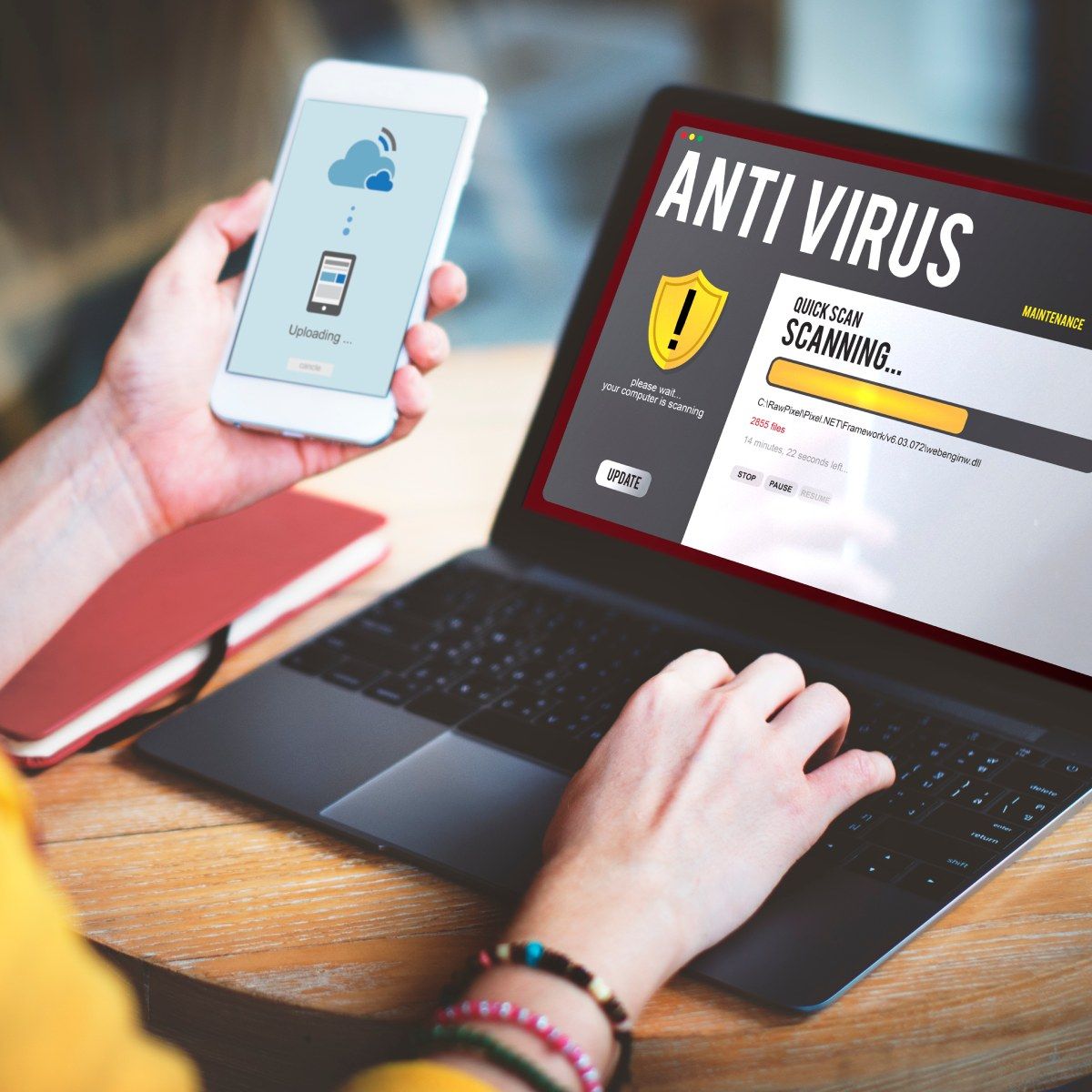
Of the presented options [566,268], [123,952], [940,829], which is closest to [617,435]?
[940,829]

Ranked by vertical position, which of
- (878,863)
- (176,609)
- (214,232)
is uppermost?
(214,232)

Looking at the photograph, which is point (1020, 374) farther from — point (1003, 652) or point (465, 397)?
point (465, 397)

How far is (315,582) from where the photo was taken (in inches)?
35.7

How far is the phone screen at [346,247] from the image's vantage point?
32.8 inches

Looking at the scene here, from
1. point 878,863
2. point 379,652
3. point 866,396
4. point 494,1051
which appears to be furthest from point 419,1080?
point 866,396

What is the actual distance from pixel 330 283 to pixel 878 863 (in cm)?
54

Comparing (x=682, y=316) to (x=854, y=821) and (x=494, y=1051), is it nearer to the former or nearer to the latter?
(x=854, y=821)

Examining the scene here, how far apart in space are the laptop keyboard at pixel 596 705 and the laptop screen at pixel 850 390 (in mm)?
63

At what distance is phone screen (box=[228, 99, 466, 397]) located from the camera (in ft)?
2.73

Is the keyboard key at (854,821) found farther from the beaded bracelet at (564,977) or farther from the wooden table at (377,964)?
the beaded bracelet at (564,977)

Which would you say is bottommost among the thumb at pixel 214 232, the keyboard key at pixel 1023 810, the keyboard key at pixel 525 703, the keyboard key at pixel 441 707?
the keyboard key at pixel 441 707

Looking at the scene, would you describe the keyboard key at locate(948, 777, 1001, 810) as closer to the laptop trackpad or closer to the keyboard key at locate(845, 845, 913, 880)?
the keyboard key at locate(845, 845, 913, 880)

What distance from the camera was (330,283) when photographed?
0.85 meters

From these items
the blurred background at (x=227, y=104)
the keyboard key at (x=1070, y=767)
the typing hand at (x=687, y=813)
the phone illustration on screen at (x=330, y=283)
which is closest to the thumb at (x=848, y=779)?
the typing hand at (x=687, y=813)
